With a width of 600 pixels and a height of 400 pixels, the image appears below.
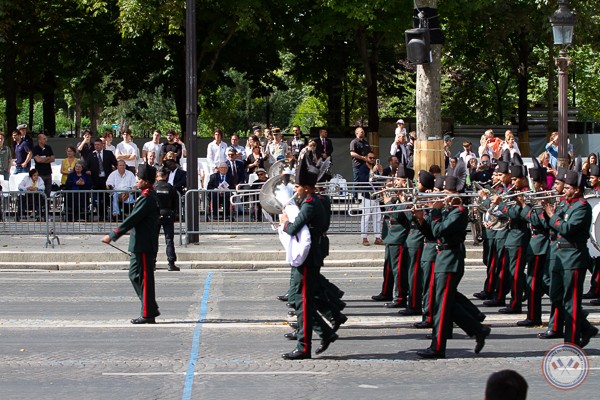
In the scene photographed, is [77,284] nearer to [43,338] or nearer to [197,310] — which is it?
[197,310]

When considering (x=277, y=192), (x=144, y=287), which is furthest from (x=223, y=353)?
(x=277, y=192)

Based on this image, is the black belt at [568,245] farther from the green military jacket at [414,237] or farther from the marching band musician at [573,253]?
the green military jacket at [414,237]

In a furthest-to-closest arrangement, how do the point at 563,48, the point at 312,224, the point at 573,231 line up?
the point at 563,48 < the point at 573,231 < the point at 312,224

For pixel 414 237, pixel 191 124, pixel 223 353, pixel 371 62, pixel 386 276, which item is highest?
pixel 371 62

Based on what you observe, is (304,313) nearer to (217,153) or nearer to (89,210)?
(89,210)

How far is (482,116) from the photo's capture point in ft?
146

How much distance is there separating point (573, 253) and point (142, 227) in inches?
186

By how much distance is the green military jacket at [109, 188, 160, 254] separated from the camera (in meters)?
12.1

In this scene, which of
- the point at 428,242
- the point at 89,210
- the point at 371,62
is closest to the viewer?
the point at 428,242

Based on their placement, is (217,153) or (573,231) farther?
(217,153)

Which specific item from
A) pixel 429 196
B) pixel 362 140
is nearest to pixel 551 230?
pixel 429 196

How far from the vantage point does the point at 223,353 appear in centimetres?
1071

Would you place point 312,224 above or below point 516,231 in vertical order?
above

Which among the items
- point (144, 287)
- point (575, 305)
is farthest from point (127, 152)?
point (575, 305)
